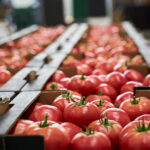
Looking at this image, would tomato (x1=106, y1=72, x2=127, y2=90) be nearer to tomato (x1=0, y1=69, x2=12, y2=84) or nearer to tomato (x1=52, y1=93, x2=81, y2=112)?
tomato (x1=52, y1=93, x2=81, y2=112)

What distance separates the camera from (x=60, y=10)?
13039 millimetres

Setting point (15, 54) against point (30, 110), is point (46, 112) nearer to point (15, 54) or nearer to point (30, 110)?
point (30, 110)

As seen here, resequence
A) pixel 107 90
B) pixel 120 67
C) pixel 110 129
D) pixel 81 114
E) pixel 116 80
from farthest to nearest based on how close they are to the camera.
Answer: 1. pixel 120 67
2. pixel 116 80
3. pixel 107 90
4. pixel 81 114
5. pixel 110 129

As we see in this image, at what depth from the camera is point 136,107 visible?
1.83 metres

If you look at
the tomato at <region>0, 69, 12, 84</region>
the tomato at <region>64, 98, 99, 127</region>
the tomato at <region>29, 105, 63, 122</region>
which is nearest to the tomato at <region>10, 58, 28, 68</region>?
the tomato at <region>0, 69, 12, 84</region>

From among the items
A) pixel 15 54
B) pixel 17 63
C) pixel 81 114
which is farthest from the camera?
pixel 15 54

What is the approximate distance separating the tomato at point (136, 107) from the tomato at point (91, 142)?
0.46 m

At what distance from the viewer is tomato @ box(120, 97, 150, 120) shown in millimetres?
1812

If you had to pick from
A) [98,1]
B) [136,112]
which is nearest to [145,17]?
[136,112]

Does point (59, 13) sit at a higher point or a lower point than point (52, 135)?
lower

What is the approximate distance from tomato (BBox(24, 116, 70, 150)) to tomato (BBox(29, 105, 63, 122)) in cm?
31

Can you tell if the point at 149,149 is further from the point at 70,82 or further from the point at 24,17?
the point at 24,17

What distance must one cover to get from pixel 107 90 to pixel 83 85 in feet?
0.61

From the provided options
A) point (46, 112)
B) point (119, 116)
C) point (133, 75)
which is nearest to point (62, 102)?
point (46, 112)
